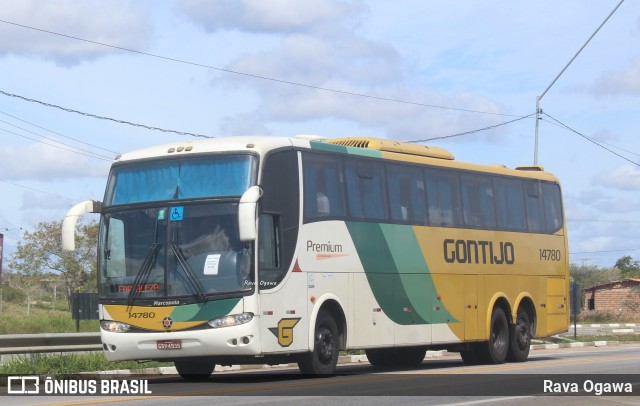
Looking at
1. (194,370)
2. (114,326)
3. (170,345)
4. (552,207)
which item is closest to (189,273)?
(170,345)

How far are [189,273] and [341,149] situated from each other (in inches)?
160

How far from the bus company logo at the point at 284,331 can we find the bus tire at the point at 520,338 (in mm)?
7938

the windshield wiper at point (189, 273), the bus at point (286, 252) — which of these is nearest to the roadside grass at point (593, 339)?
the bus at point (286, 252)

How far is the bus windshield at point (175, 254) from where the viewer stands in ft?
55.5

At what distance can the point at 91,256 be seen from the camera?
2660 inches

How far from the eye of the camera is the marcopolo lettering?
73.8ft

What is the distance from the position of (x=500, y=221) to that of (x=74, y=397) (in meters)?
12.1

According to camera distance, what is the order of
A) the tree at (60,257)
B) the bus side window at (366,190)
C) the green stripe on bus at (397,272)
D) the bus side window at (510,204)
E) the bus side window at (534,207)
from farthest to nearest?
1. the tree at (60,257)
2. the bus side window at (534,207)
3. the bus side window at (510,204)
4. the green stripe on bus at (397,272)
5. the bus side window at (366,190)

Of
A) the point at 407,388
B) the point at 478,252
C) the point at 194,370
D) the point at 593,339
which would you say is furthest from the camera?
the point at 593,339

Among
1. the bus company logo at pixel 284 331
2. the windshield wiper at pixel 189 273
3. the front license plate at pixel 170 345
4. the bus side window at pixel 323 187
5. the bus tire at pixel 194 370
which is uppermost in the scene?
the bus side window at pixel 323 187

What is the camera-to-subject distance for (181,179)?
17.8 metres

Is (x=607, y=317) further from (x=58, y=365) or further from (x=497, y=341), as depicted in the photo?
(x=58, y=365)

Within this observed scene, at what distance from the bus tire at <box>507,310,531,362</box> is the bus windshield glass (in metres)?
9.29

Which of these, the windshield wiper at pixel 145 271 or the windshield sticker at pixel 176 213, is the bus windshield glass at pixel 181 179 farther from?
the windshield wiper at pixel 145 271
